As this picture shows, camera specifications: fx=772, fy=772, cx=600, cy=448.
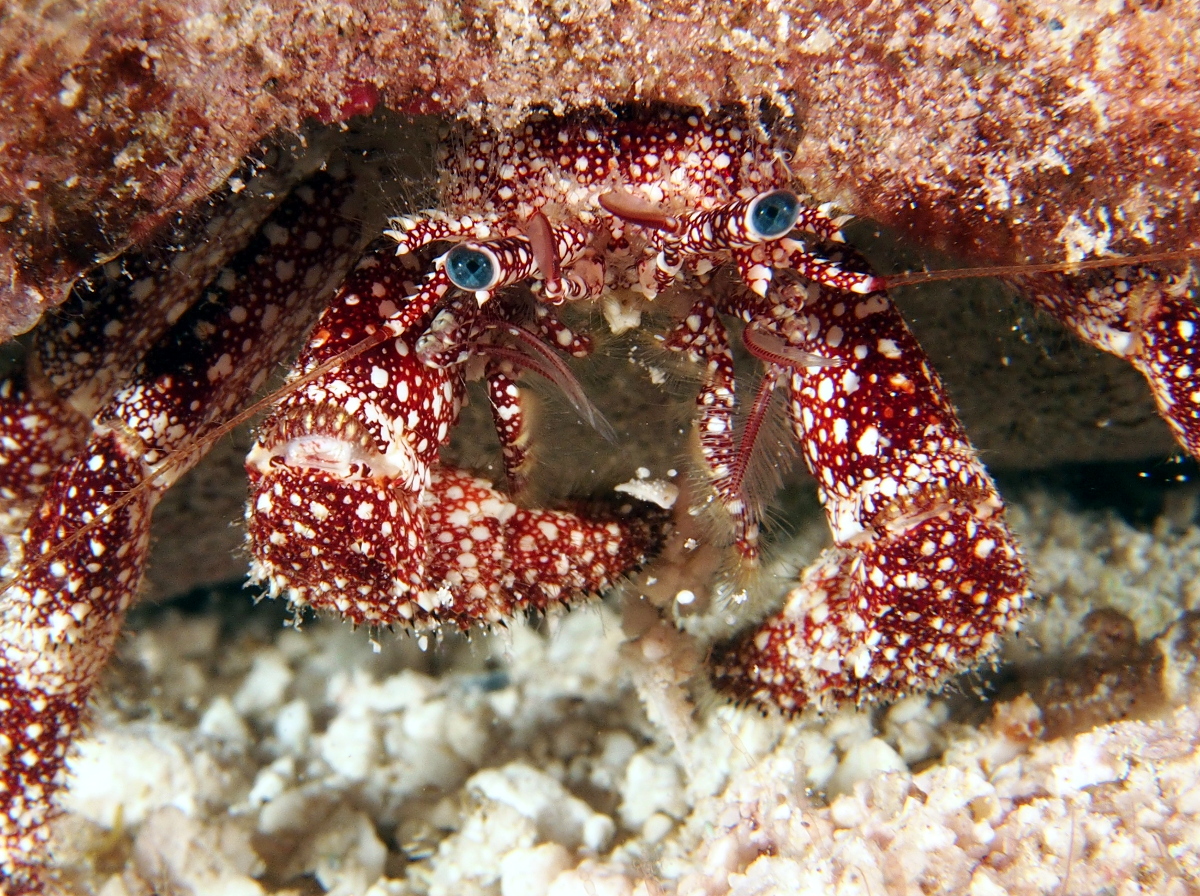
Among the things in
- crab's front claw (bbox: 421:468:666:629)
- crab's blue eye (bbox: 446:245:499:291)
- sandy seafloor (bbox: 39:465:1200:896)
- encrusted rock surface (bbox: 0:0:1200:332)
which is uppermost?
encrusted rock surface (bbox: 0:0:1200:332)

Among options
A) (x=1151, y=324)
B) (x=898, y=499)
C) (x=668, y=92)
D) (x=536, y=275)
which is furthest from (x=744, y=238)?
(x=1151, y=324)

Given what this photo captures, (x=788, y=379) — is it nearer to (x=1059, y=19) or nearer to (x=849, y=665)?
(x=849, y=665)

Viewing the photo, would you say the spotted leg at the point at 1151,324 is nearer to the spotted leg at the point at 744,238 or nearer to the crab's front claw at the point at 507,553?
the spotted leg at the point at 744,238

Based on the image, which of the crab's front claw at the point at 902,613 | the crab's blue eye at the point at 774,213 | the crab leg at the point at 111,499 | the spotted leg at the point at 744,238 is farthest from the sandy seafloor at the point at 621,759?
the crab's blue eye at the point at 774,213

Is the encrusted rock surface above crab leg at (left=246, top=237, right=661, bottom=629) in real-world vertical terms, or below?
above

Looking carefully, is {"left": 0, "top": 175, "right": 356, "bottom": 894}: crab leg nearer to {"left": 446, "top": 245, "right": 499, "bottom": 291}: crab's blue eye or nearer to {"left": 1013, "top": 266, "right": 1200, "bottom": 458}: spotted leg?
{"left": 446, "top": 245, "right": 499, "bottom": 291}: crab's blue eye

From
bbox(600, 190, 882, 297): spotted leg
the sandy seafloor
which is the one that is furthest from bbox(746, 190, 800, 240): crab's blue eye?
the sandy seafloor

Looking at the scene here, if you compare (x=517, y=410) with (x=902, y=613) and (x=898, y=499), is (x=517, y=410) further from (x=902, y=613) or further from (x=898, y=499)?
(x=902, y=613)
